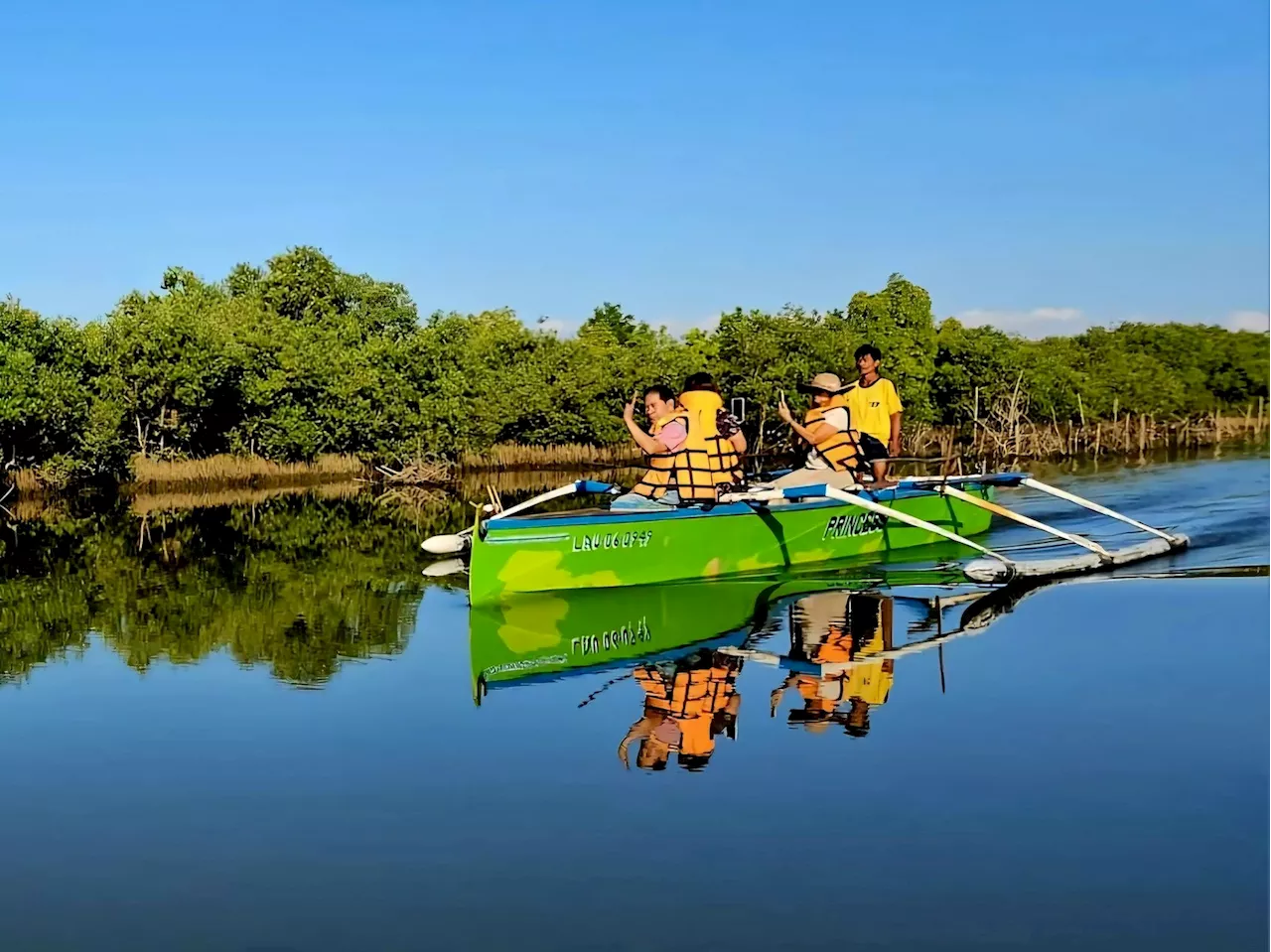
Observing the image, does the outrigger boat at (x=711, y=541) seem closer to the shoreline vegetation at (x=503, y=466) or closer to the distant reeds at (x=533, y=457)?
the shoreline vegetation at (x=503, y=466)

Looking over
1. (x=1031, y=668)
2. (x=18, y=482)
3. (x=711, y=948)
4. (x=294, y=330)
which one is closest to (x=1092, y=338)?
(x=294, y=330)

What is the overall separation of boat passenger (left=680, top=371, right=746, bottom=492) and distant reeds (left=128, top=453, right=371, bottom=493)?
2112cm

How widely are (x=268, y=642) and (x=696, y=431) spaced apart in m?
4.45

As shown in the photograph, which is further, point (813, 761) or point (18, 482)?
point (18, 482)

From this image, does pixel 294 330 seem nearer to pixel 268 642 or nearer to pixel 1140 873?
pixel 268 642

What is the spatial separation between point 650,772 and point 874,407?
8.22m

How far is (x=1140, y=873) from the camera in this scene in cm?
553

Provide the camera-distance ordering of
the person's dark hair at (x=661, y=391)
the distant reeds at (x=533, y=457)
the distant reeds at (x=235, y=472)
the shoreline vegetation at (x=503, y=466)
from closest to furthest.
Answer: the person's dark hair at (x=661, y=391) < the shoreline vegetation at (x=503, y=466) < the distant reeds at (x=235, y=472) < the distant reeds at (x=533, y=457)

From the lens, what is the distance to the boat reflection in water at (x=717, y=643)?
8.11 m

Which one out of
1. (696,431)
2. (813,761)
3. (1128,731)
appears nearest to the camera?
(813,761)

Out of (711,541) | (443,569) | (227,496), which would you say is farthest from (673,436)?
(227,496)

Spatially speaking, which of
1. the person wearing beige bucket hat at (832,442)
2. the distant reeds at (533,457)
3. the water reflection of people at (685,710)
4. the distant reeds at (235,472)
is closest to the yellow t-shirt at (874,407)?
the person wearing beige bucket hat at (832,442)

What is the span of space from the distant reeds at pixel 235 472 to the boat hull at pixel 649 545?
21033mm

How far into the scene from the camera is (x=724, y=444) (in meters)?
13.4
